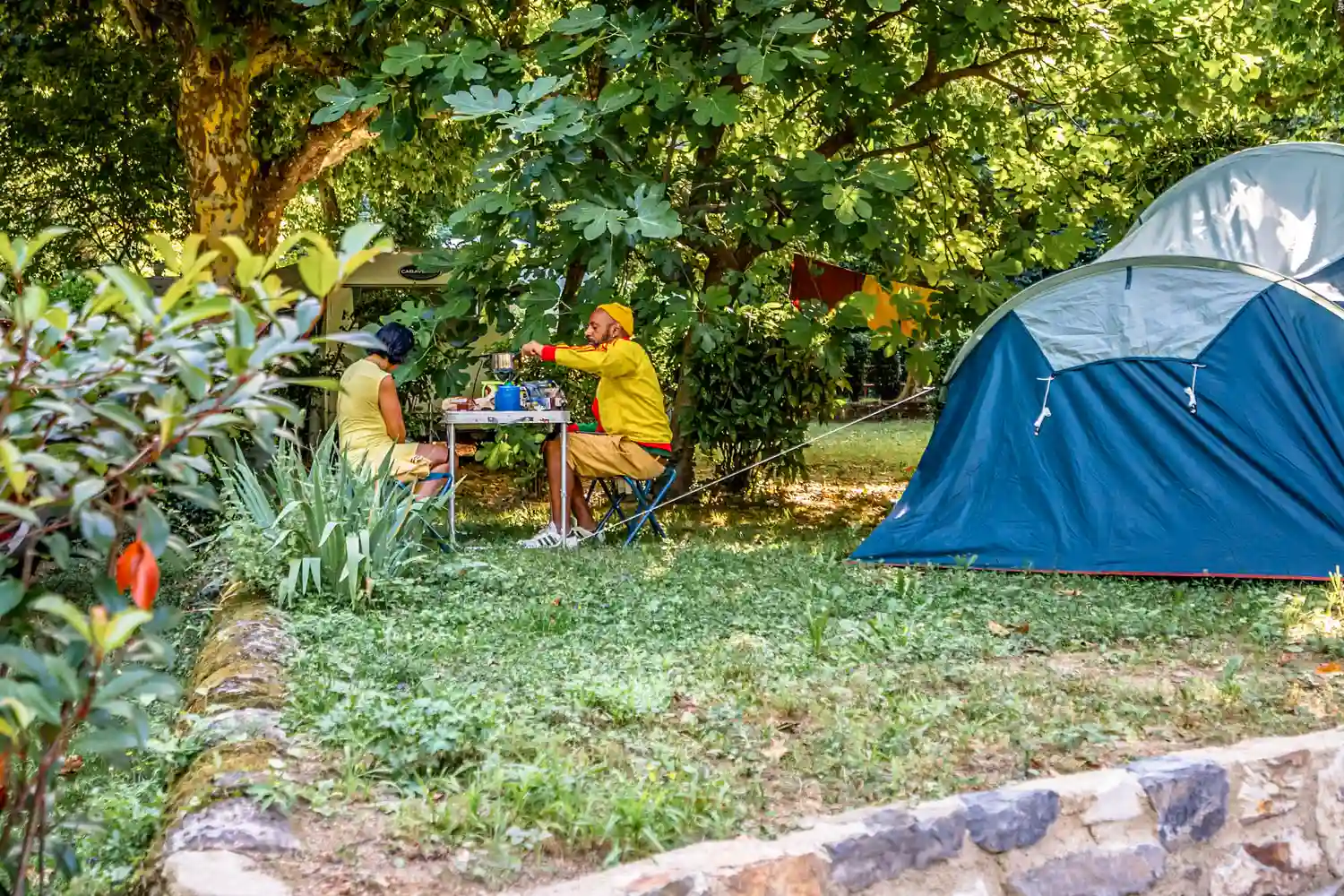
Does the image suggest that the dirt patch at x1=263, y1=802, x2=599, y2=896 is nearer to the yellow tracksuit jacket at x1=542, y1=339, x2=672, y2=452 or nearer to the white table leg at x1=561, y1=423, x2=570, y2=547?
the white table leg at x1=561, y1=423, x2=570, y2=547

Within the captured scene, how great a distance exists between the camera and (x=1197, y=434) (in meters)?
6.02

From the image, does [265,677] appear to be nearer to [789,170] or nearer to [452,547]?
[452,547]

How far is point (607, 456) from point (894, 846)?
4404 millimetres

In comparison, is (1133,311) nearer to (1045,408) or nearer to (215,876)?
(1045,408)

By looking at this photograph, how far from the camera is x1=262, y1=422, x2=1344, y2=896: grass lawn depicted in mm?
2764

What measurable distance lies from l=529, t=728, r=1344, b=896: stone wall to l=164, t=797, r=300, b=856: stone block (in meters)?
0.62

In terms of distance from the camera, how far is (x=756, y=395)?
964 cm

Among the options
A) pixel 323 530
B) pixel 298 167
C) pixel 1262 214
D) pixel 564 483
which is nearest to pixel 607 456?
pixel 564 483

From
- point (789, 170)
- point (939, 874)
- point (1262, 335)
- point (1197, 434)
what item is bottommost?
point (939, 874)

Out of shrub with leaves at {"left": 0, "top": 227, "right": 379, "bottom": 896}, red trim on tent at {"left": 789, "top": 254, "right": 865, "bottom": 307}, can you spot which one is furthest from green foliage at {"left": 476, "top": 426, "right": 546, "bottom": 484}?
shrub with leaves at {"left": 0, "top": 227, "right": 379, "bottom": 896}

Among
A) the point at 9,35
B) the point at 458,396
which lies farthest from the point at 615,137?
the point at 9,35

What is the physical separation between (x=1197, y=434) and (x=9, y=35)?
9792 millimetres

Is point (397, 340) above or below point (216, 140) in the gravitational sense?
below

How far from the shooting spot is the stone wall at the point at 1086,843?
257 cm
